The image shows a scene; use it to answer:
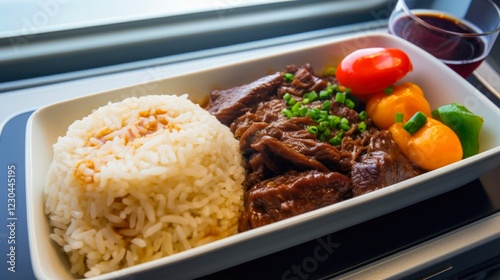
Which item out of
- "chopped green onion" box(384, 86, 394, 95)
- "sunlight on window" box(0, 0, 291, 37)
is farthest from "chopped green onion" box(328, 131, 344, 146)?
"sunlight on window" box(0, 0, 291, 37)

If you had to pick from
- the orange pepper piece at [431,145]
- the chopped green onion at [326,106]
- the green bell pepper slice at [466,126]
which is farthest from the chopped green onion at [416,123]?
the chopped green onion at [326,106]

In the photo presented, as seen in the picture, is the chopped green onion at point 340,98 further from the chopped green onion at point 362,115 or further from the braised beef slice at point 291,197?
the braised beef slice at point 291,197

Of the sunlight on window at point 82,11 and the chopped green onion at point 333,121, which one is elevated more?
the sunlight on window at point 82,11

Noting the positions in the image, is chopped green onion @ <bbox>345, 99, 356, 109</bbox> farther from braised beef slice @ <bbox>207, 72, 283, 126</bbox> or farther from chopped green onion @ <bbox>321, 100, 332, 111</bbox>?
braised beef slice @ <bbox>207, 72, 283, 126</bbox>

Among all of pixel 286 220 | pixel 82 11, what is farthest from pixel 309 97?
pixel 82 11

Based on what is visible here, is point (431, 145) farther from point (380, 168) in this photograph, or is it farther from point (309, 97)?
point (309, 97)

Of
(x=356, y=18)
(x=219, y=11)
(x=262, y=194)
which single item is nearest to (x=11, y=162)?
(x=262, y=194)

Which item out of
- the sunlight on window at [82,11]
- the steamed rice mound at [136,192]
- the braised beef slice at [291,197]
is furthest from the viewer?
the sunlight on window at [82,11]

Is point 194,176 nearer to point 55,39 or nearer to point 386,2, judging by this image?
point 55,39
